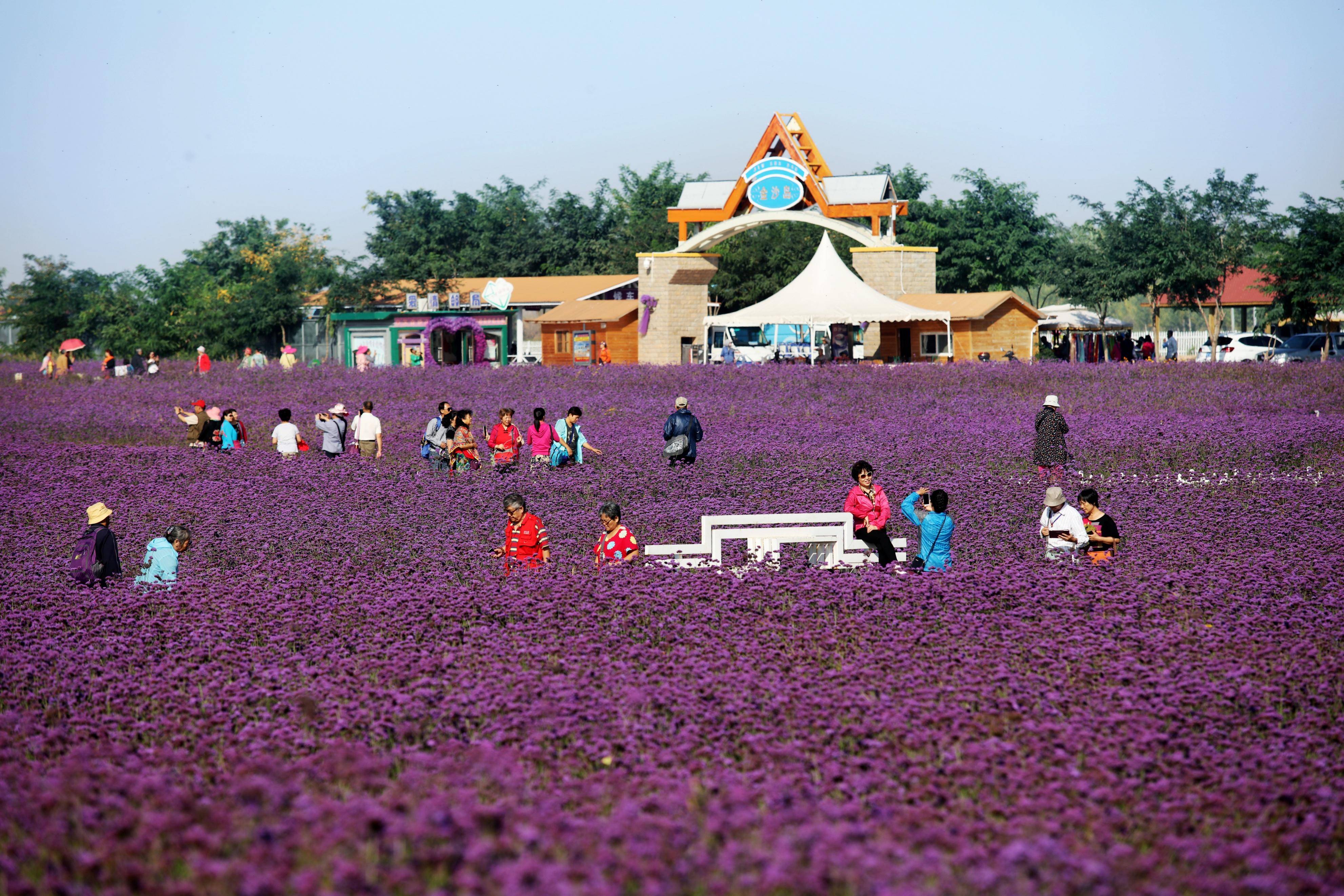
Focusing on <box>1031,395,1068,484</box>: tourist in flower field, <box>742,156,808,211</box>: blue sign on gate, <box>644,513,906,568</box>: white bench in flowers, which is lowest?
<box>644,513,906,568</box>: white bench in flowers

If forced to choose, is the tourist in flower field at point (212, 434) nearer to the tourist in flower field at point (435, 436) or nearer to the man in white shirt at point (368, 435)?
the man in white shirt at point (368, 435)

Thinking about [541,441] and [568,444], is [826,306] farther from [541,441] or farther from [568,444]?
[541,441]

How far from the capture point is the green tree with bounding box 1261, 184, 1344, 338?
40.7m

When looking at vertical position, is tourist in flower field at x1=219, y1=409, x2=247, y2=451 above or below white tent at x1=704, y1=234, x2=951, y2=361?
below

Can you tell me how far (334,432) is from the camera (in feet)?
56.2

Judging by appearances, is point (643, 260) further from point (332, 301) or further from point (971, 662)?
point (971, 662)

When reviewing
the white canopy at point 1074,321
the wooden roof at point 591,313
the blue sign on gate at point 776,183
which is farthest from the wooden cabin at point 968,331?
the white canopy at point 1074,321

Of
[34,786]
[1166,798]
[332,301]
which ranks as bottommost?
[1166,798]

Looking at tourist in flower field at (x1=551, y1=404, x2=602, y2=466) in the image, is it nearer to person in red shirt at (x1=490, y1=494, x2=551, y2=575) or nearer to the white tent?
person in red shirt at (x1=490, y1=494, x2=551, y2=575)

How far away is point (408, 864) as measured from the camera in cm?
349

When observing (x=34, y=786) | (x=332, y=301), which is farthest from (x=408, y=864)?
(x=332, y=301)

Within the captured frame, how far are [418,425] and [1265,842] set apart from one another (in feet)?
67.4

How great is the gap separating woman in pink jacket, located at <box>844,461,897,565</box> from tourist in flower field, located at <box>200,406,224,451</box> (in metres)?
11.6

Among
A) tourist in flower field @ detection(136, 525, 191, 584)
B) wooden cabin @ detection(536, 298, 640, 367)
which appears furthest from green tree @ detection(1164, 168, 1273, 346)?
tourist in flower field @ detection(136, 525, 191, 584)
